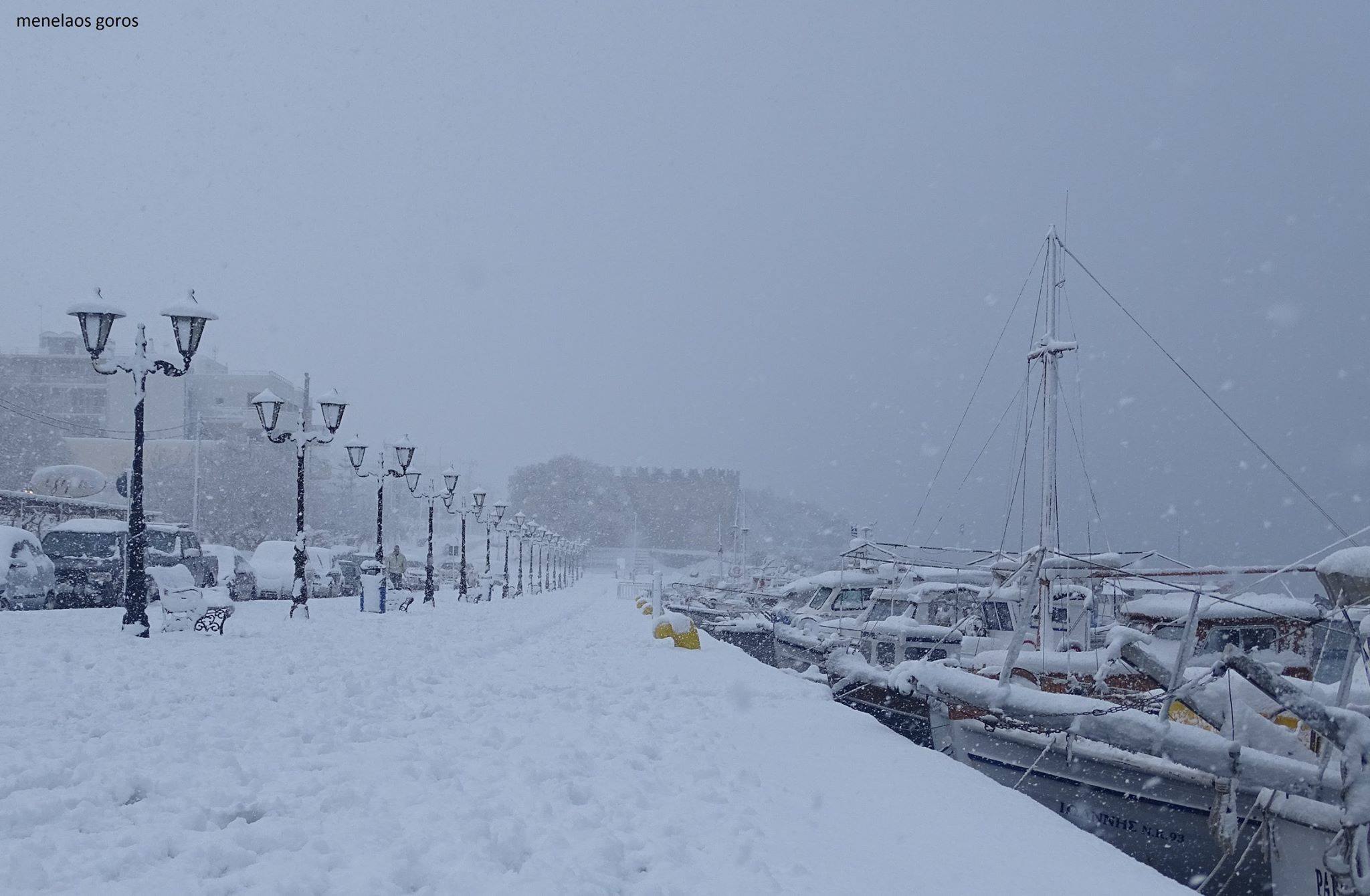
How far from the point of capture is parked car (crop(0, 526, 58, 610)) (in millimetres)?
17891

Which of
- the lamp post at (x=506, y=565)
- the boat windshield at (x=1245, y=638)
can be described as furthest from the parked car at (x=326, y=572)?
the boat windshield at (x=1245, y=638)

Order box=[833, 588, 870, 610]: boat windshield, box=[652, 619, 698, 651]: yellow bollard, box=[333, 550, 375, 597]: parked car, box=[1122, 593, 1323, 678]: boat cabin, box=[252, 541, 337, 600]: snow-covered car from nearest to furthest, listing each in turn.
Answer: box=[1122, 593, 1323, 678]: boat cabin, box=[652, 619, 698, 651]: yellow bollard, box=[833, 588, 870, 610]: boat windshield, box=[252, 541, 337, 600]: snow-covered car, box=[333, 550, 375, 597]: parked car

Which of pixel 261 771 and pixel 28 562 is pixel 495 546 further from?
pixel 261 771

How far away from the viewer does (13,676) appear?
902 cm

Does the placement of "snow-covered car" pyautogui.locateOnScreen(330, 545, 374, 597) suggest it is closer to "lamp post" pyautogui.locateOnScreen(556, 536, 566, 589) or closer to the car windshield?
the car windshield

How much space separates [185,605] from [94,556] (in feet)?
30.2

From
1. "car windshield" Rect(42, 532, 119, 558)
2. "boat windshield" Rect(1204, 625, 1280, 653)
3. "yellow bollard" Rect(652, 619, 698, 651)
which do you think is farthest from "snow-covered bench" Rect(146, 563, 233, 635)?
"boat windshield" Rect(1204, 625, 1280, 653)

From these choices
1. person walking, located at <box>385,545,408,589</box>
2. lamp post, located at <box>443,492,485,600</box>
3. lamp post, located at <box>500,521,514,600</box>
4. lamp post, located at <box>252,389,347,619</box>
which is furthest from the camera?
lamp post, located at <box>500,521,514,600</box>

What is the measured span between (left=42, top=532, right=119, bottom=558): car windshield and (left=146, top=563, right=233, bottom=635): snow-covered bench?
8.17 m

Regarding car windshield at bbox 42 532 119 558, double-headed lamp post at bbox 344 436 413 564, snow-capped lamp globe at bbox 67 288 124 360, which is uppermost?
snow-capped lamp globe at bbox 67 288 124 360

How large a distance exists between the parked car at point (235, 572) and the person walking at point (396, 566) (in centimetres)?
392

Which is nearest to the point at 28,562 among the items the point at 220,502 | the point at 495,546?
the point at 220,502

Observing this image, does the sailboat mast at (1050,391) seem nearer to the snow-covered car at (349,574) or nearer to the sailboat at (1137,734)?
the sailboat at (1137,734)

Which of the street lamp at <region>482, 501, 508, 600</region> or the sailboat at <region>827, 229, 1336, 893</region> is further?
the street lamp at <region>482, 501, 508, 600</region>
